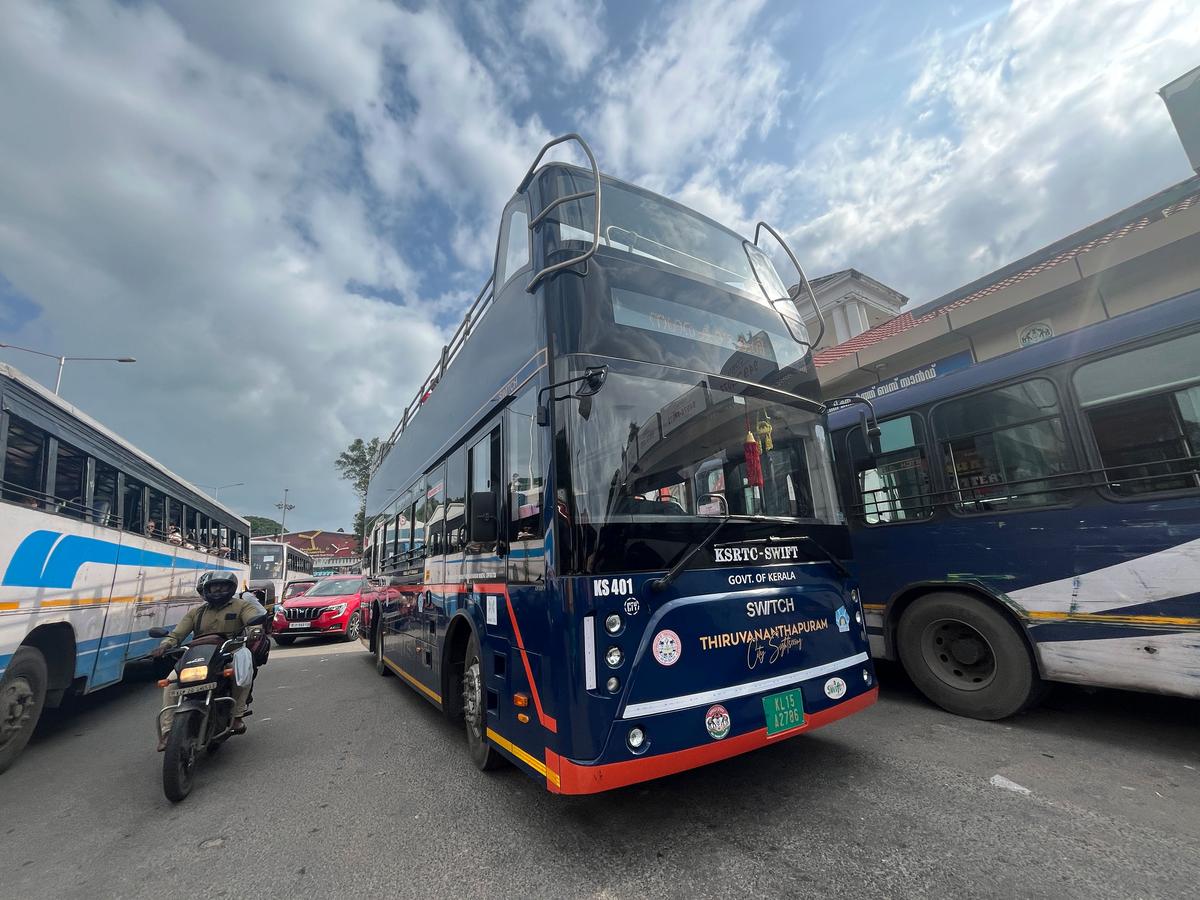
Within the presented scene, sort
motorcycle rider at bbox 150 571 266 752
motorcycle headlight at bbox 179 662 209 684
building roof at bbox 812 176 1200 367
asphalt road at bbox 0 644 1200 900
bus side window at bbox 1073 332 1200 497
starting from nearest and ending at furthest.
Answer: asphalt road at bbox 0 644 1200 900
bus side window at bbox 1073 332 1200 497
motorcycle headlight at bbox 179 662 209 684
motorcycle rider at bbox 150 571 266 752
building roof at bbox 812 176 1200 367

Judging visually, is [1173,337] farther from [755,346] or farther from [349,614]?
[349,614]

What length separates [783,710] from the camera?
3.23m

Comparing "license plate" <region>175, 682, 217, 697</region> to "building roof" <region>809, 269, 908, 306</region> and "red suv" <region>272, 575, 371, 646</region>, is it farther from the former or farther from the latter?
"building roof" <region>809, 269, 908, 306</region>

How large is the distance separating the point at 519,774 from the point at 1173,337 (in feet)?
19.1

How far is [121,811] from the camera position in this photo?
382cm

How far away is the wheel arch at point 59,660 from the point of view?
5219 mm

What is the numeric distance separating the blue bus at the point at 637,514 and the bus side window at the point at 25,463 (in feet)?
11.9

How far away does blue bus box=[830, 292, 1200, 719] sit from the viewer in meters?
3.78

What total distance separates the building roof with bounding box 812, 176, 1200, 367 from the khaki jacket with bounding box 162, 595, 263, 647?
37.1ft

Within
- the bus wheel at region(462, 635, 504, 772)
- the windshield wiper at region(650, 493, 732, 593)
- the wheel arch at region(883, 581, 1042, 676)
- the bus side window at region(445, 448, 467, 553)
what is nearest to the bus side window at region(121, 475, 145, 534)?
the bus side window at region(445, 448, 467, 553)

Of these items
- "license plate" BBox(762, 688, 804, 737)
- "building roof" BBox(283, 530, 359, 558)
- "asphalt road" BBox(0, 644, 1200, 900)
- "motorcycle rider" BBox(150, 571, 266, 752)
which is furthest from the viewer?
"building roof" BBox(283, 530, 359, 558)

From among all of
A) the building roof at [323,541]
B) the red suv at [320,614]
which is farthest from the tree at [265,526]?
the red suv at [320,614]

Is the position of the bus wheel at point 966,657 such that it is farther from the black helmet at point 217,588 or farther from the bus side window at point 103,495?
the bus side window at point 103,495

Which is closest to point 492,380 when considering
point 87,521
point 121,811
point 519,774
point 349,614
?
point 519,774
